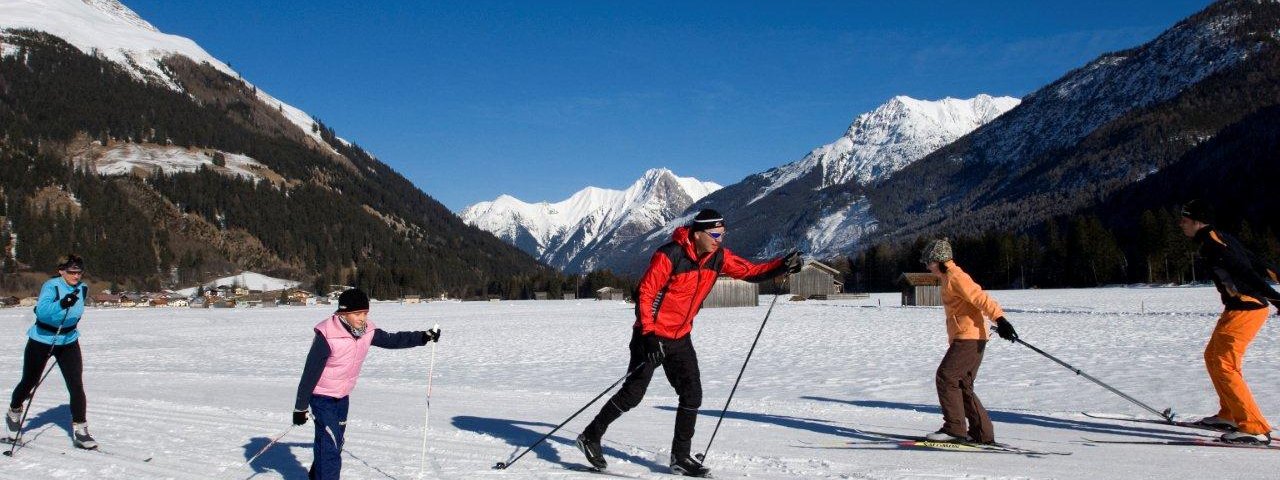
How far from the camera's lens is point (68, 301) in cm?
743

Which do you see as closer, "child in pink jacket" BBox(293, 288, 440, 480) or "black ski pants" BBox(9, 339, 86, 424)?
"child in pink jacket" BBox(293, 288, 440, 480)

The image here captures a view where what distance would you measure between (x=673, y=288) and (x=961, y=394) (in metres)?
2.79

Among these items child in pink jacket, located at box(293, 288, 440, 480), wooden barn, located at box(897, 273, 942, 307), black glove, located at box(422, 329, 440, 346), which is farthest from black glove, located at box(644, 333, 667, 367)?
wooden barn, located at box(897, 273, 942, 307)

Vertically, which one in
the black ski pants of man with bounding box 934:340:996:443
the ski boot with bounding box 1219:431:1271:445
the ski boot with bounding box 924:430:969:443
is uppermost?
the black ski pants of man with bounding box 934:340:996:443

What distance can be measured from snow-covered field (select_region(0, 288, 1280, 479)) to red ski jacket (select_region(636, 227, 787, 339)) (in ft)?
3.83

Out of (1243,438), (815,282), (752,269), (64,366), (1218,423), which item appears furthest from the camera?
(815,282)

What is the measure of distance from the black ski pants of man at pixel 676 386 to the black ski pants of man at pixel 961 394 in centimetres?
222

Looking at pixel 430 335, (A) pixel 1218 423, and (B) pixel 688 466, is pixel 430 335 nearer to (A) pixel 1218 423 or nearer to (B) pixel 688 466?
(B) pixel 688 466

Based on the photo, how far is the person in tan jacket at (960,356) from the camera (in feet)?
22.0

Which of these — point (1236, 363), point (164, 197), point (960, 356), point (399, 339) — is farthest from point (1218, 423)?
point (164, 197)

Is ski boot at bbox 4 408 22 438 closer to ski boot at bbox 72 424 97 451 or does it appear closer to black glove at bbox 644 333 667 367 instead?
ski boot at bbox 72 424 97 451

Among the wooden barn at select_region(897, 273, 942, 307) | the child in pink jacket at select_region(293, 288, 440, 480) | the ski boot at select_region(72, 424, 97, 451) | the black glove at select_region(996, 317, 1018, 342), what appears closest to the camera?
the child in pink jacket at select_region(293, 288, 440, 480)

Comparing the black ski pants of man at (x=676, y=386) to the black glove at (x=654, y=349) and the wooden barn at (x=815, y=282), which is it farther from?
the wooden barn at (x=815, y=282)

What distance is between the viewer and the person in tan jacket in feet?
22.0
